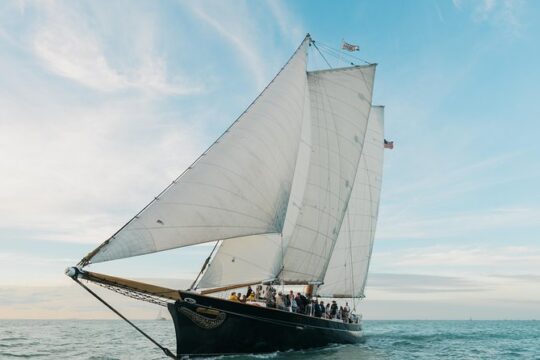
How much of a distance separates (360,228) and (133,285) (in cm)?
2839

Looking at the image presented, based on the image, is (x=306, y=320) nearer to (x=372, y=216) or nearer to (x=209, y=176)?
(x=209, y=176)

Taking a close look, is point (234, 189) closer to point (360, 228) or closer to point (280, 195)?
point (280, 195)

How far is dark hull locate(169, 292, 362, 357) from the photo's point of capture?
21.7 meters

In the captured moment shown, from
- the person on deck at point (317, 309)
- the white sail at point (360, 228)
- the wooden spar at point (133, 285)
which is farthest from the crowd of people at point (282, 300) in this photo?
the white sail at point (360, 228)

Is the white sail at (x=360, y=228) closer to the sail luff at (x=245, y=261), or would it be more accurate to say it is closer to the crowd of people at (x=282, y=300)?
the crowd of people at (x=282, y=300)

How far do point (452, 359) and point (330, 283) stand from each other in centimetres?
1240

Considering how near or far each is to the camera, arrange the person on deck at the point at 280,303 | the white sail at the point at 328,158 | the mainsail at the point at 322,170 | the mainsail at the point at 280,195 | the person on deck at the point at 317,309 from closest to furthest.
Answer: the mainsail at the point at 280,195 → the person on deck at the point at 280,303 → the person on deck at the point at 317,309 → the mainsail at the point at 322,170 → the white sail at the point at 328,158

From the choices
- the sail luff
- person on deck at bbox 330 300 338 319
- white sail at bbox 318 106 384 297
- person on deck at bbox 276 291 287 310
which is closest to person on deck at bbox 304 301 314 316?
person on deck at bbox 276 291 287 310

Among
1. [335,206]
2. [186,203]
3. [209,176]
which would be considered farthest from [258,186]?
[335,206]

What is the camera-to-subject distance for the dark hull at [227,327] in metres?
21.7

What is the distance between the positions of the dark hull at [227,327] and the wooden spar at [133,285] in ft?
1.63

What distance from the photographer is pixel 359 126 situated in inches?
1359

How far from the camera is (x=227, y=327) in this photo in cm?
2225

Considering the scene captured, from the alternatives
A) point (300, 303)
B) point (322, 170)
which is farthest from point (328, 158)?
point (300, 303)
